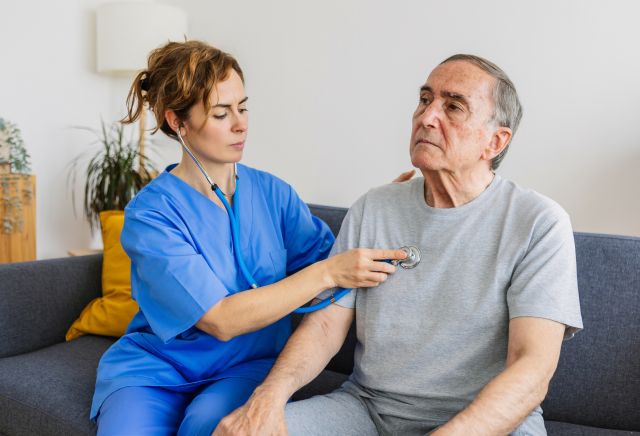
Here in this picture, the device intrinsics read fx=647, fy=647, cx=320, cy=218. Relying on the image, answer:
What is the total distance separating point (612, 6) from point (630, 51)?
0.50ft

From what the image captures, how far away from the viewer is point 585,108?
206cm

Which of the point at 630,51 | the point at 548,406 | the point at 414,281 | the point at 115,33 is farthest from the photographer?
the point at 115,33

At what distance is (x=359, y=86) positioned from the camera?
2.59 metres

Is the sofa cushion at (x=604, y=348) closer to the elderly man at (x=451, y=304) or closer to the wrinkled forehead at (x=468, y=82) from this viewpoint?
the elderly man at (x=451, y=304)

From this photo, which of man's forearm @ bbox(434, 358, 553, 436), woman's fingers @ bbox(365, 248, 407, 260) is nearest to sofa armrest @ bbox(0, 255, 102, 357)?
woman's fingers @ bbox(365, 248, 407, 260)

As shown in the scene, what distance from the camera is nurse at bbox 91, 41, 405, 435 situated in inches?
52.5

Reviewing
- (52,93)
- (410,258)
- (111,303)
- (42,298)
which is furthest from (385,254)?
(52,93)

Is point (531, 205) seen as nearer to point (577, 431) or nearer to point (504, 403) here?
point (504, 403)

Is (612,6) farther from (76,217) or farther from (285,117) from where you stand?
(76,217)

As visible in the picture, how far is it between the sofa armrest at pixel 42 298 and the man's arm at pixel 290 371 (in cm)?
96

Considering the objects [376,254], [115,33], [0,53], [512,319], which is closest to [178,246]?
[376,254]

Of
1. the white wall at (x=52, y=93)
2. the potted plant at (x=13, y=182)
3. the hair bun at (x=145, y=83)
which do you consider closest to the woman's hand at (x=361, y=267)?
the hair bun at (x=145, y=83)

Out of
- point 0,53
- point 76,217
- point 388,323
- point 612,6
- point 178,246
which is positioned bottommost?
point 76,217

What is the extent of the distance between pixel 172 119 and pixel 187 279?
0.42 metres
